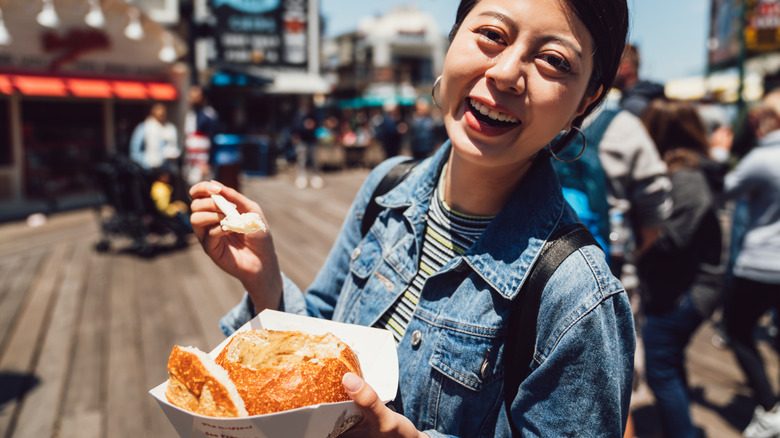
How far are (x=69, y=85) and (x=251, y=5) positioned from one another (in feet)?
22.1

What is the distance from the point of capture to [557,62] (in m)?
1.07

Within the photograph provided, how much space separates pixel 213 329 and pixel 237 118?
16979 millimetres

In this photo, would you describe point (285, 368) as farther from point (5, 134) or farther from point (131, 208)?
point (5, 134)

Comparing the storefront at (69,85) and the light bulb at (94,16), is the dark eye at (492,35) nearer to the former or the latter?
the storefront at (69,85)

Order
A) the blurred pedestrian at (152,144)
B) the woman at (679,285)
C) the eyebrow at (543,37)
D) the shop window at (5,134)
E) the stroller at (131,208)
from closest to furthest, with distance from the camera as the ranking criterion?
the eyebrow at (543,37) → the woman at (679,285) → the stroller at (131,208) → the blurred pedestrian at (152,144) → the shop window at (5,134)

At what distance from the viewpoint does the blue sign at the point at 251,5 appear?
50.0 feet

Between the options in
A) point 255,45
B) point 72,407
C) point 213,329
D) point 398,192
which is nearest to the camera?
point 398,192

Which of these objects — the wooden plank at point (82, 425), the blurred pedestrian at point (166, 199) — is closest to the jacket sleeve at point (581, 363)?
the wooden plank at point (82, 425)

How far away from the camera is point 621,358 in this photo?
1054 mm

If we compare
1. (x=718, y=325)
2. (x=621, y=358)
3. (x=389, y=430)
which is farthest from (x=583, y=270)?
(x=718, y=325)

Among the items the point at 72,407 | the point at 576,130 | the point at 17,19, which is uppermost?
the point at 17,19

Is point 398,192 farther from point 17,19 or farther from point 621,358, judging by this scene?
point 17,19

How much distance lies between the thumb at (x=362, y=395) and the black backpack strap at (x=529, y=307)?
1.07 ft

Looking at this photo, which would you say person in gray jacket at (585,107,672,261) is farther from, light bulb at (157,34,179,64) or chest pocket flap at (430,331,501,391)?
light bulb at (157,34,179,64)
